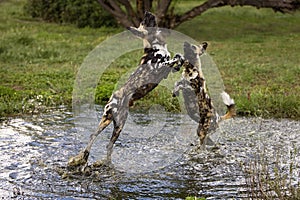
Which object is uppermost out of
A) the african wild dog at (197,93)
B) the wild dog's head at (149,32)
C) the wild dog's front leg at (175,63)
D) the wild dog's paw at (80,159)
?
the wild dog's head at (149,32)

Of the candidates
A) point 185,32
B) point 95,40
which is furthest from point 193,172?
point 185,32

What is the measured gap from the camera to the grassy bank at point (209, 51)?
376 inches

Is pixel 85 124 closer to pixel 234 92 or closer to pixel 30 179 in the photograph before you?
pixel 30 179

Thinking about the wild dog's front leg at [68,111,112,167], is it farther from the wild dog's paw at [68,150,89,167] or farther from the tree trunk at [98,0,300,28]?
the tree trunk at [98,0,300,28]

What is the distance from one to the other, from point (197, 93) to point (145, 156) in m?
0.93

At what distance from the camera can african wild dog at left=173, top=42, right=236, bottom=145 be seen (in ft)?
21.7

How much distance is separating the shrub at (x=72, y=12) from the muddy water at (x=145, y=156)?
1206 cm

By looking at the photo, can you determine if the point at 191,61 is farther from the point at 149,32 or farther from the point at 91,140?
the point at 91,140

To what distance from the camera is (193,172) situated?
6.31 meters

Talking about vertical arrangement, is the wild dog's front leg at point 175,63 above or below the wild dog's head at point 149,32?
below

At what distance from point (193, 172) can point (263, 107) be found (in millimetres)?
3148

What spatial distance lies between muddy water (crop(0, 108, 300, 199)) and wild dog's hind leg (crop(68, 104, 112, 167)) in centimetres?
17

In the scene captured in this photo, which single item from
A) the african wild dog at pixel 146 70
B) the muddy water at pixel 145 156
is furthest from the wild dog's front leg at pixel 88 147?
the muddy water at pixel 145 156

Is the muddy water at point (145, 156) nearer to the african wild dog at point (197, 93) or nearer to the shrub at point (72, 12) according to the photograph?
the african wild dog at point (197, 93)
